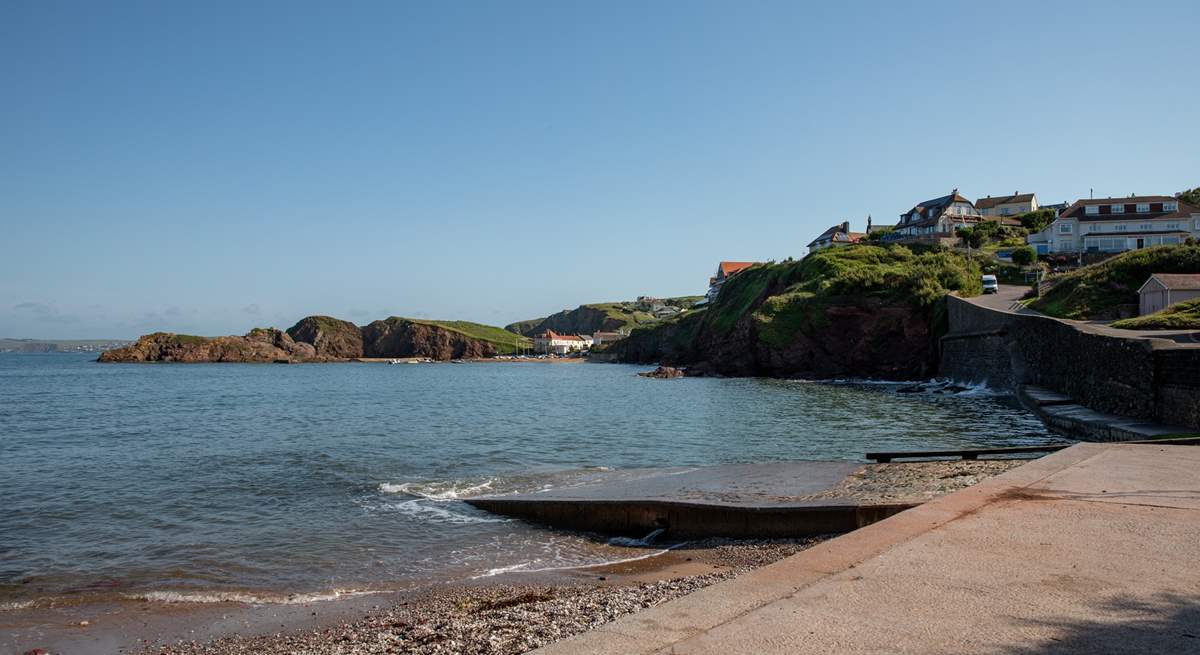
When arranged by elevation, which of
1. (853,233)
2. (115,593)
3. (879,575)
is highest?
(853,233)

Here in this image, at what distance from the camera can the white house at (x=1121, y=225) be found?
3194 inches

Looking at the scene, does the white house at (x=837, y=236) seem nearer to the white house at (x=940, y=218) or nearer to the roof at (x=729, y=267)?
→ the white house at (x=940, y=218)

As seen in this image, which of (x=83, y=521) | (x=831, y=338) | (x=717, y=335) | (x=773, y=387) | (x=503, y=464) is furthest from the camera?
(x=717, y=335)

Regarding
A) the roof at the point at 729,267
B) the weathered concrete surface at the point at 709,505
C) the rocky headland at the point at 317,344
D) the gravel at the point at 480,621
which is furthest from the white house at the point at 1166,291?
the rocky headland at the point at 317,344

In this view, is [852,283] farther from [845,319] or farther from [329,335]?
[329,335]

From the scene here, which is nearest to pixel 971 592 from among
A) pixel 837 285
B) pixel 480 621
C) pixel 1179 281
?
pixel 480 621

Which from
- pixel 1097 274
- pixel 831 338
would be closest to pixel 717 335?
pixel 831 338

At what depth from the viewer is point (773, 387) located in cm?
6169

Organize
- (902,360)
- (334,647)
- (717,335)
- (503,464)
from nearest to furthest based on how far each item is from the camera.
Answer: (334,647)
(503,464)
(902,360)
(717,335)

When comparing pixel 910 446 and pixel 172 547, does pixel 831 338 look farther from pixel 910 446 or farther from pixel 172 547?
pixel 172 547

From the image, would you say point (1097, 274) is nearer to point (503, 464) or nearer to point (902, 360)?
point (902, 360)

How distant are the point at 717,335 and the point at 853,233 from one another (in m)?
58.1

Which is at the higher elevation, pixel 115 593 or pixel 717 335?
pixel 717 335

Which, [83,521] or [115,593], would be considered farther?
[83,521]
